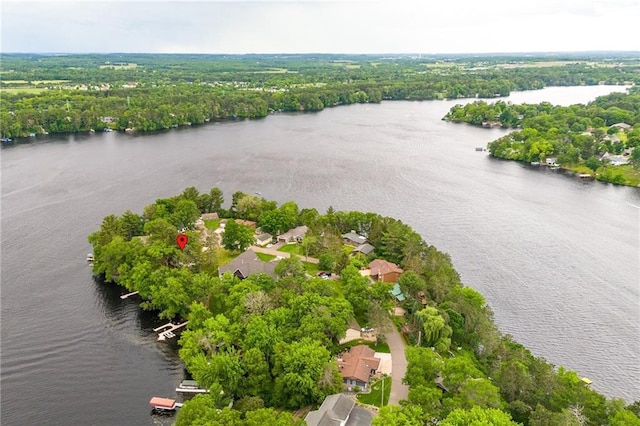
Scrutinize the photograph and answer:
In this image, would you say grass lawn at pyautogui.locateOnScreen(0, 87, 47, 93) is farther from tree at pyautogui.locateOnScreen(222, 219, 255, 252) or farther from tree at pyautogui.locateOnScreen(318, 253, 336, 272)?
tree at pyautogui.locateOnScreen(318, 253, 336, 272)

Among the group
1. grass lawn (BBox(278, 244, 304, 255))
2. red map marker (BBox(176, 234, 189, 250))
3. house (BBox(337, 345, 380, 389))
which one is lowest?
house (BBox(337, 345, 380, 389))

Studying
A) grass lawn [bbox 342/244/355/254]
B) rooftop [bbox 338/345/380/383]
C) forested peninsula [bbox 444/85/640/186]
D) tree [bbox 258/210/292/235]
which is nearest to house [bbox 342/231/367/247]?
grass lawn [bbox 342/244/355/254]

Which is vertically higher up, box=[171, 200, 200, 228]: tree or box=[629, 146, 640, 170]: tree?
box=[629, 146, 640, 170]: tree

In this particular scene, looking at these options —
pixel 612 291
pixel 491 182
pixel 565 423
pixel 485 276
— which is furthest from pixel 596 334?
pixel 491 182

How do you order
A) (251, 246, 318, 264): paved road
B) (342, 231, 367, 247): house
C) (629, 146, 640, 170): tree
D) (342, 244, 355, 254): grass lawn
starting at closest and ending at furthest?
(342, 244, 355, 254): grass lawn, (251, 246, 318, 264): paved road, (342, 231, 367, 247): house, (629, 146, 640, 170): tree

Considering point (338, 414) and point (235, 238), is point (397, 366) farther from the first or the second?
point (235, 238)

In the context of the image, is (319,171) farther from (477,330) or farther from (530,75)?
(530,75)
